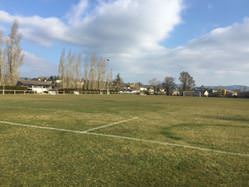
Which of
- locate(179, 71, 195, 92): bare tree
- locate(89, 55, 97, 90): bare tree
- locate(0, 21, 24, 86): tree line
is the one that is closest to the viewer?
locate(0, 21, 24, 86): tree line

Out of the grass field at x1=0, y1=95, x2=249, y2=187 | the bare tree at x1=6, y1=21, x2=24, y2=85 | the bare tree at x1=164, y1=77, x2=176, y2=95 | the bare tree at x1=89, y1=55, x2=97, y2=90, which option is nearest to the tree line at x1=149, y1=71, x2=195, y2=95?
the bare tree at x1=164, y1=77, x2=176, y2=95

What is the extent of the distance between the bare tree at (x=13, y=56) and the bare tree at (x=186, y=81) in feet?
215

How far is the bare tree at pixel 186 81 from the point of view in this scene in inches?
3565

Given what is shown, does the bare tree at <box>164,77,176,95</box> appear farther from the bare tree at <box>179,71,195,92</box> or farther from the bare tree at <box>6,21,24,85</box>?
the bare tree at <box>6,21,24,85</box>

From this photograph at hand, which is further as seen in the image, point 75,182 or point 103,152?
point 103,152

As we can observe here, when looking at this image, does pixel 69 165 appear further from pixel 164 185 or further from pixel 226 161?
pixel 226 161

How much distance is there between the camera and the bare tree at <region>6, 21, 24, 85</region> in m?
38.1

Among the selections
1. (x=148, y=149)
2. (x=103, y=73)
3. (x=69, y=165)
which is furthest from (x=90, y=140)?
(x=103, y=73)

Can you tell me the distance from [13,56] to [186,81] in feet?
223

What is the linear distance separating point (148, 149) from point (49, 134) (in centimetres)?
266

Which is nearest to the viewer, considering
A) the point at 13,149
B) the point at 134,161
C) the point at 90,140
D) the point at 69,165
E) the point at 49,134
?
the point at 69,165

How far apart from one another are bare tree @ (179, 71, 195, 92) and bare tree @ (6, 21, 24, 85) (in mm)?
65560

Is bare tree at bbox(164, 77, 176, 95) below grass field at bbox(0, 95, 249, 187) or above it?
above

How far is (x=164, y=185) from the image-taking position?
2859 millimetres
